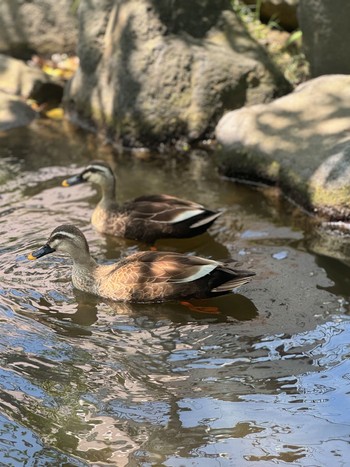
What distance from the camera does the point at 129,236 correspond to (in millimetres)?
7234

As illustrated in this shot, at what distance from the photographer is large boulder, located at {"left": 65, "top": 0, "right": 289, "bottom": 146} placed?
9.50 m

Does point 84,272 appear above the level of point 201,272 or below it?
below

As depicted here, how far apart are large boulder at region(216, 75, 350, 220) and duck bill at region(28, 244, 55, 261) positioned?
8.30 ft

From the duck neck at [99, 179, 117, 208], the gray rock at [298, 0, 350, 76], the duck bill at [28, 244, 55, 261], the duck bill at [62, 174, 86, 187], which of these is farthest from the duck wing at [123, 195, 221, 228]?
the gray rock at [298, 0, 350, 76]

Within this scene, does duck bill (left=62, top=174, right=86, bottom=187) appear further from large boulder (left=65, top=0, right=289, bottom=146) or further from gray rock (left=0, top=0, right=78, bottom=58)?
gray rock (left=0, top=0, right=78, bottom=58)

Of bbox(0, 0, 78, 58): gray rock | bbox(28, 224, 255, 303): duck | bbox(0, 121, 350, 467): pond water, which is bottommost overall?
bbox(0, 121, 350, 467): pond water

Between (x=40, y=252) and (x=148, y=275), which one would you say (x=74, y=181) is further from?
(x=148, y=275)

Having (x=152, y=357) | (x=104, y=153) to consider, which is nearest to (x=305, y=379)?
(x=152, y=357)

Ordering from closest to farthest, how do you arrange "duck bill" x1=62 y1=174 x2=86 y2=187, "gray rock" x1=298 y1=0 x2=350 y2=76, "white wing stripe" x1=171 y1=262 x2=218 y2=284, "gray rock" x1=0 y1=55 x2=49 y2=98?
"white wing stripe" x1=171 y1=262 x2=218 y2=284 < "duck bill" x1=62 y1=174 x2=86 y2=187 < "gray rock" x1=298 y1=0 x2=350 y2=76 < "gray rock" x1=0 y1=55 x2=49 y2=98

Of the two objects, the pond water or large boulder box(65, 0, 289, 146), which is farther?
large boulder box(65, 0, 289, 146)

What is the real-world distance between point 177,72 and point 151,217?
9.84ft

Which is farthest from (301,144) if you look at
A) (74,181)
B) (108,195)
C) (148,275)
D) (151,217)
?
(148,275)

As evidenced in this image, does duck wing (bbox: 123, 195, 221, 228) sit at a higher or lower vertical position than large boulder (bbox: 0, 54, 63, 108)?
lower

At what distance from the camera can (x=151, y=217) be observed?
7047mm
